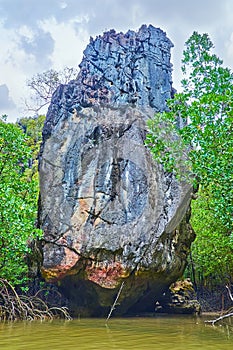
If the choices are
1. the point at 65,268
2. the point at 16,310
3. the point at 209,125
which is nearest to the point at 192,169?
A: the point at 209,125

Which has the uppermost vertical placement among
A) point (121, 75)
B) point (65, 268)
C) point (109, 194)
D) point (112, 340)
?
point (121, 75)

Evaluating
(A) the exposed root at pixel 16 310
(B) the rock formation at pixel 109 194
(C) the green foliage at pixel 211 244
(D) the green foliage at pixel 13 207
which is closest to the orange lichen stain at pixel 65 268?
(B) the rock formation at pixel 109 194

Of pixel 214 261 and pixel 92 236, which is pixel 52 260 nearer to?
pixel 92 236

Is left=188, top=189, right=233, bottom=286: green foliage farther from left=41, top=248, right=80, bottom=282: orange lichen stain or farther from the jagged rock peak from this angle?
left=41, top=248, right=80, bottom=282: orange lichen stain

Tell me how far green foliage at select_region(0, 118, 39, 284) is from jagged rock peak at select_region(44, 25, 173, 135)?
86.4 inches

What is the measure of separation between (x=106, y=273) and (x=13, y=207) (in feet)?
11.3

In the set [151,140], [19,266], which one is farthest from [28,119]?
[151,140]

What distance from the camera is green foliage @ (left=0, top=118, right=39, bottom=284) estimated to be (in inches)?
422

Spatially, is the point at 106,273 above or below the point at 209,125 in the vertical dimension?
below

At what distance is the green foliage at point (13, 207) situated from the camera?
10.7 meters

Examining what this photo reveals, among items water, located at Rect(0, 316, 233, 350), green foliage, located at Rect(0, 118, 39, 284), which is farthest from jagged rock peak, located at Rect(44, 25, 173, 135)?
water, located at Rect(0, 316, 233, 350)

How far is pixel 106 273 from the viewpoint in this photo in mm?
A: 11992

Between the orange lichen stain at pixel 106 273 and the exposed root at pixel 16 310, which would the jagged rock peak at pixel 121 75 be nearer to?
the orange lichen stain at pixel 106 273

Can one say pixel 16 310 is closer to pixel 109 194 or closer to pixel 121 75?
pixel 109 194
